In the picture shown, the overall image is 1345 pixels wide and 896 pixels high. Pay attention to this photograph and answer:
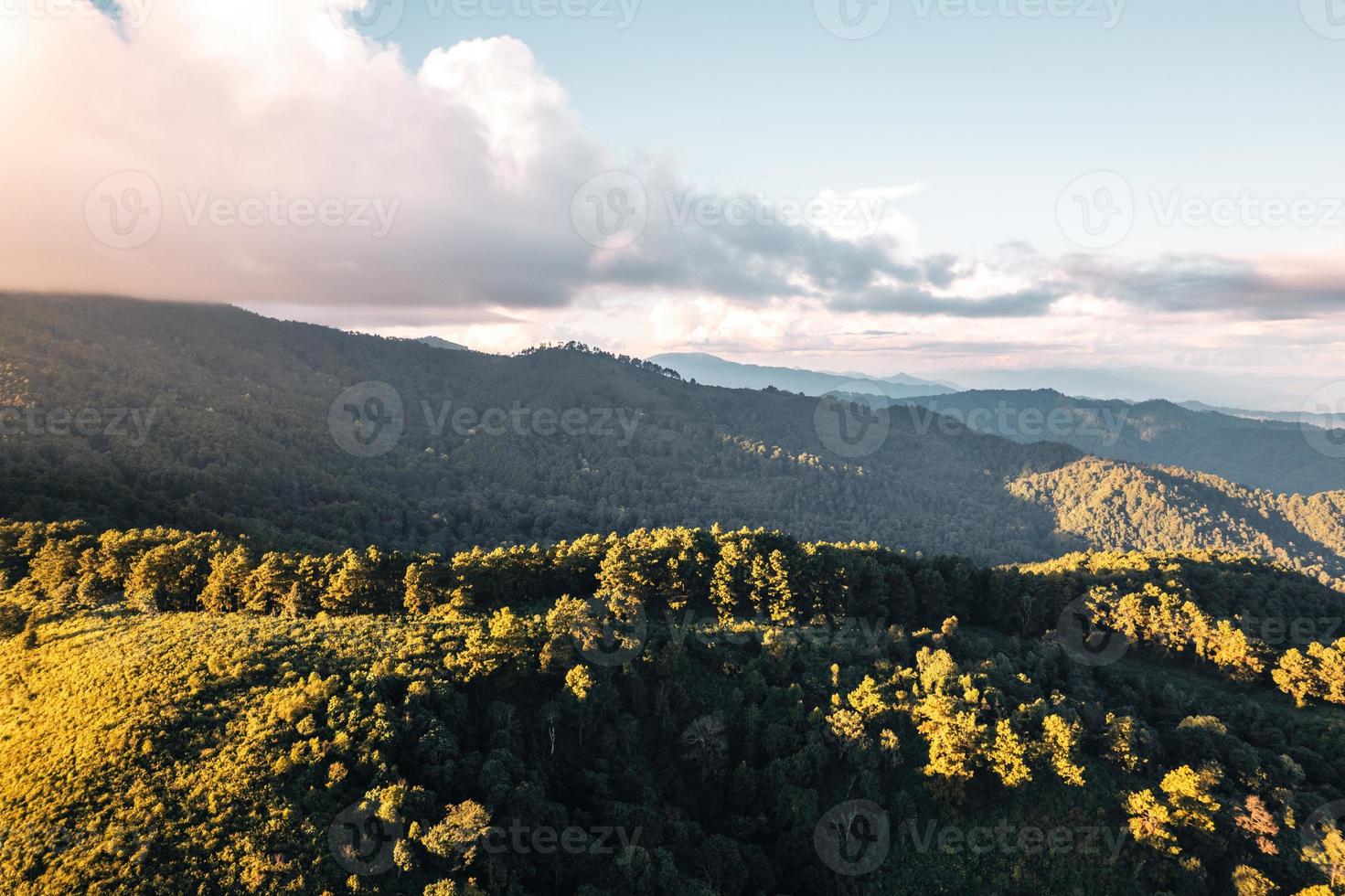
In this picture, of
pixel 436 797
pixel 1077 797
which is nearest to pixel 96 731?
pixel 436 797

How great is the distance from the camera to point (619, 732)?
4931 centimetres

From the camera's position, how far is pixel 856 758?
50.3m

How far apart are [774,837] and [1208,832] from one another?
1252 inches

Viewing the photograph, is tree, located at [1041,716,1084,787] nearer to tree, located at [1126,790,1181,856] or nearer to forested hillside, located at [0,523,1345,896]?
forested hillside, located at [0,523,1345,896]

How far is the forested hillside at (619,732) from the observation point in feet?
114

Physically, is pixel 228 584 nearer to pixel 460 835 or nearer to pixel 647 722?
pixel 460 835

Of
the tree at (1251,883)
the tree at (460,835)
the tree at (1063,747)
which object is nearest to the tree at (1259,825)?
the tree at (1251,883)

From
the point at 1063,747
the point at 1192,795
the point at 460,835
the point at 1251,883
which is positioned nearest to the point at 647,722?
the point at 460,835

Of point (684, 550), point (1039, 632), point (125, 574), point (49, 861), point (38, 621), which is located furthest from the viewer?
point (1039, 632)

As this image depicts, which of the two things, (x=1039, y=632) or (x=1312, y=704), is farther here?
(x=1039, y=632)

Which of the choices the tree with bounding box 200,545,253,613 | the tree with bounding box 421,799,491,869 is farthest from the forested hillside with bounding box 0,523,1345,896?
the tree with bounding box 200,545,253,613

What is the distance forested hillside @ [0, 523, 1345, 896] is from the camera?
34.9 meters

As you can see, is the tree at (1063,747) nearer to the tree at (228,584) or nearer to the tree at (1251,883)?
the tree at (1251,883)

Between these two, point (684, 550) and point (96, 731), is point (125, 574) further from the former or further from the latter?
point (684, 550)
